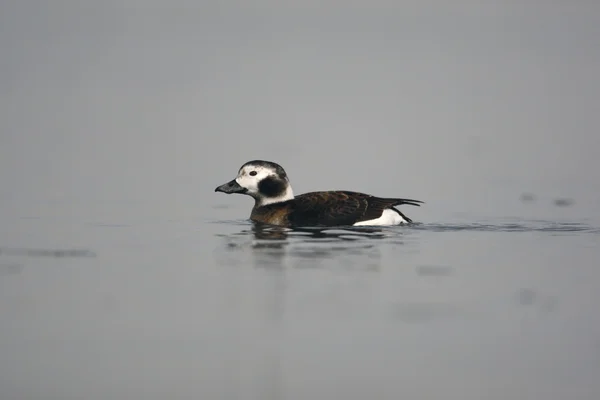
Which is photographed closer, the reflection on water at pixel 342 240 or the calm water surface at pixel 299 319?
the calm water surface at pixel 299 319

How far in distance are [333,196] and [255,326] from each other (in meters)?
4.53

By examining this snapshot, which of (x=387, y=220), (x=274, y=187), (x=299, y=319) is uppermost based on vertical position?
(x=274, y=187)

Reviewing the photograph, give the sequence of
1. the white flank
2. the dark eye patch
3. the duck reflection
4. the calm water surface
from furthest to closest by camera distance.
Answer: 1. the dark eye patch
2. the white flank
3. the duck reflection
4. the calm water surface

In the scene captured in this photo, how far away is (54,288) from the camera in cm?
697

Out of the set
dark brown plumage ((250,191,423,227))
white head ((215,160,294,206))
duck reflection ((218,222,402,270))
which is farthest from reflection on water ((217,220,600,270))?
white head ((215,160,294,206))

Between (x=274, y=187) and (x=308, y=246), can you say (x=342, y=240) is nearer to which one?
(x=308, y=246)

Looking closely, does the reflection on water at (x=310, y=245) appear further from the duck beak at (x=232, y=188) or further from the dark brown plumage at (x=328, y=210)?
the duck beak at (x=232, y=188)

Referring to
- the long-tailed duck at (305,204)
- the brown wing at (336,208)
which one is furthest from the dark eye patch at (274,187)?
the brown wing at (336,208)

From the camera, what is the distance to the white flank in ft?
34.1

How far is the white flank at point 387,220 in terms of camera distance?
1041 centimetres

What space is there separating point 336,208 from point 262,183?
3.64ft

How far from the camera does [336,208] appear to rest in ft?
33.8

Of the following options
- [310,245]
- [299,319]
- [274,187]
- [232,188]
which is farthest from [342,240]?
[299,319]

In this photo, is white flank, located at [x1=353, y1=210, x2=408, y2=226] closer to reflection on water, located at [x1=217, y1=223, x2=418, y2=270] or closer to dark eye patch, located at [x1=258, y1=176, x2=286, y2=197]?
reflection on water, located at [x1=217, y1=223, x2=418, y2=270]
